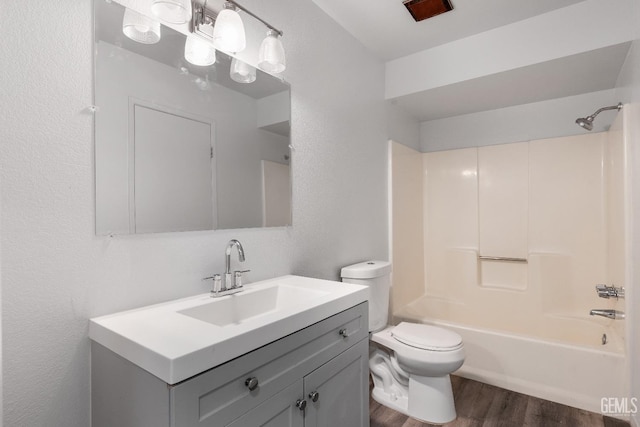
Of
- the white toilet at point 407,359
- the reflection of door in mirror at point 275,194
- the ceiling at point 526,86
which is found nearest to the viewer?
the reflection of door in mirror at point 275,194

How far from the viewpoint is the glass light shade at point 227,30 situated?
1280 millimetres

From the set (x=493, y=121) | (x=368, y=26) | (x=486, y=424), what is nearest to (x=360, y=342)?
(x=486, y=424)

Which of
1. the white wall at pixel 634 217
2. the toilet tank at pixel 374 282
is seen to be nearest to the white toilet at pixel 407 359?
the toilet tank at pixel 374 282

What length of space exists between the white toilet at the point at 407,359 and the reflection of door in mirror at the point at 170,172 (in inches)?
41.3

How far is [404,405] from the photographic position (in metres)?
2.04

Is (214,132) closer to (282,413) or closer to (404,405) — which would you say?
(282,413)

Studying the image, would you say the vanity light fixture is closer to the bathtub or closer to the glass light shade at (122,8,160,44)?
the glass light shade at (122,8,160,44)

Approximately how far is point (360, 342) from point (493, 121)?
2566 millimetres

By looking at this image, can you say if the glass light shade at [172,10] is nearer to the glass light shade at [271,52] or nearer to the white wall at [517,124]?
the glass light shade at [271,52]

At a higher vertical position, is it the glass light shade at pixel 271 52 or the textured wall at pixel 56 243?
the glass light shade at pixel 271 52

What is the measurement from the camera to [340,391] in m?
1.32

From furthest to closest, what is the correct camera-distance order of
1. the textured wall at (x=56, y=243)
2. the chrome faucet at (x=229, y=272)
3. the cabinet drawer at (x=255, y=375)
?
the chrome faucet at (x=229, y=272) → the textured wall at (x=56, y=243) → the cabinet drawer at (x=255, y=375)

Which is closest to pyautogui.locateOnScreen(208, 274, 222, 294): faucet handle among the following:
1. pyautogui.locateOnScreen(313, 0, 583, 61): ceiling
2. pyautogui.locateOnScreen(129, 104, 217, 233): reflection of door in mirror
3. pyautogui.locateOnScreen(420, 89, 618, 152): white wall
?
pyautogui.locateOnScreen(129, 104, 217, 233): reflection of door in mirror

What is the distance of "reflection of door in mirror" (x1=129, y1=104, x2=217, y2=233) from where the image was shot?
116 centimetres
